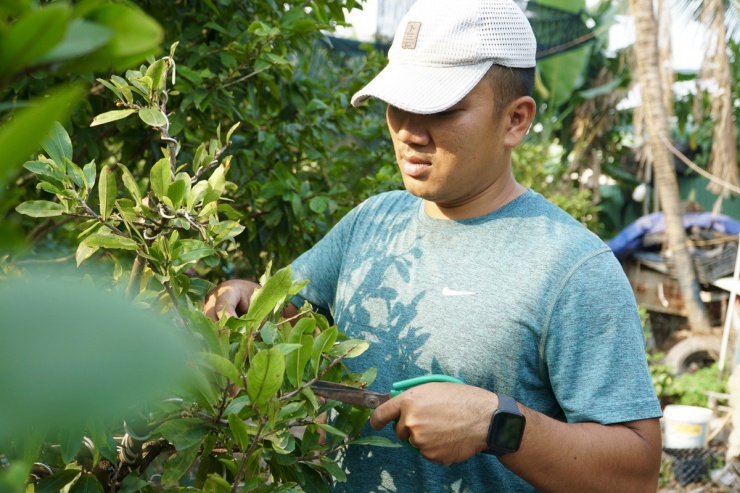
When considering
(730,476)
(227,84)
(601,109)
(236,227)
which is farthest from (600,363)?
(601,109)

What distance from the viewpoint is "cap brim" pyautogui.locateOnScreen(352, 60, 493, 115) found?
1666 mm

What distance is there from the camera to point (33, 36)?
0.37 m

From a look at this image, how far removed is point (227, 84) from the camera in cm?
262

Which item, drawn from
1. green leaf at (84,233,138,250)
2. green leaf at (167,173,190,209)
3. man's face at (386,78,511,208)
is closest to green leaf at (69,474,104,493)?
green leaf at (84,233,138,250)

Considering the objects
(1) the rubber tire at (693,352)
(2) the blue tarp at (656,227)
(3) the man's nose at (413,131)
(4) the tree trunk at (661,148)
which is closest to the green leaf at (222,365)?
(3) the man's nose at (413,131)

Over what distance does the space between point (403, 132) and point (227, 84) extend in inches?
41.4

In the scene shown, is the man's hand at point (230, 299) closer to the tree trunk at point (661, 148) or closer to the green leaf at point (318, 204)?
the green leaf at point (318, 204)

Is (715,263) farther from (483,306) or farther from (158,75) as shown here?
(158,75)

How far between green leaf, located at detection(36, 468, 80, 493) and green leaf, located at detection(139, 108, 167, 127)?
0.69m

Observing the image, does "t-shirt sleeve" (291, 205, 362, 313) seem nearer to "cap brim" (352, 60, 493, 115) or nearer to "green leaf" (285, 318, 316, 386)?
"cap brim" (352, 60, 493, 115)

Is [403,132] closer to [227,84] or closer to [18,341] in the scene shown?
[227,84]

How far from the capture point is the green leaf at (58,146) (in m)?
1.44

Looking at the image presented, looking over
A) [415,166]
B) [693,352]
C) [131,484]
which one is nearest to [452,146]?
[415,166]

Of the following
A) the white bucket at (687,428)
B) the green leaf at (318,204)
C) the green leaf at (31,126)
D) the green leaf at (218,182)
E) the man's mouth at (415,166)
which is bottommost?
the white bucket at (687,428)
